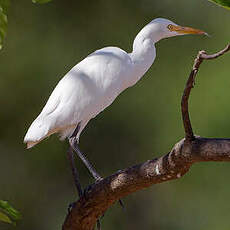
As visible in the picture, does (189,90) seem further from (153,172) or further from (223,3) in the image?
(223,3)

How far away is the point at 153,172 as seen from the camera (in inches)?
99.7

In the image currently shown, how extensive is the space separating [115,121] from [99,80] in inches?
153

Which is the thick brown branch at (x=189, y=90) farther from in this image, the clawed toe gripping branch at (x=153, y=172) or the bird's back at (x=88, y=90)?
the bird's back at (x=88, y=90)

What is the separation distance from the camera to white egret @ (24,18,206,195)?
3176 mm

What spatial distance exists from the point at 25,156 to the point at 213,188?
175 cm

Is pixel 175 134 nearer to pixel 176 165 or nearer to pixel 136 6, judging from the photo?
pixel 136 6

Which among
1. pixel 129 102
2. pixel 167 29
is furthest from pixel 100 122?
pixel 167 29

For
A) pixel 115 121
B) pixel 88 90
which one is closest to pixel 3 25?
pixel 88 90

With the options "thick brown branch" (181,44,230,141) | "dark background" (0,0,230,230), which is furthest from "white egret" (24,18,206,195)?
"dark background" (0,0,230,230)

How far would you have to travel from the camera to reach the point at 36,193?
6.97 meters

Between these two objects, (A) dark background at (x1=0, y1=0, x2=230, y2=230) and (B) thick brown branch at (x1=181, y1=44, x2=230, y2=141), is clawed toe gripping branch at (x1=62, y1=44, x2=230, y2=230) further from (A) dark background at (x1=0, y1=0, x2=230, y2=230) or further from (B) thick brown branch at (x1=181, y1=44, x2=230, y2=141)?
(A) dark background at (x1=0, y1=0, x2=230, y2=230)

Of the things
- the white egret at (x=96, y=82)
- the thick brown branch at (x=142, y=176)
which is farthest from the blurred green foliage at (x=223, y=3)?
the white egret at (x=96, y=82)

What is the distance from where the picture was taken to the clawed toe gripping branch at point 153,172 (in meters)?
2.25

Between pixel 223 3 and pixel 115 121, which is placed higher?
pixel 223 3
